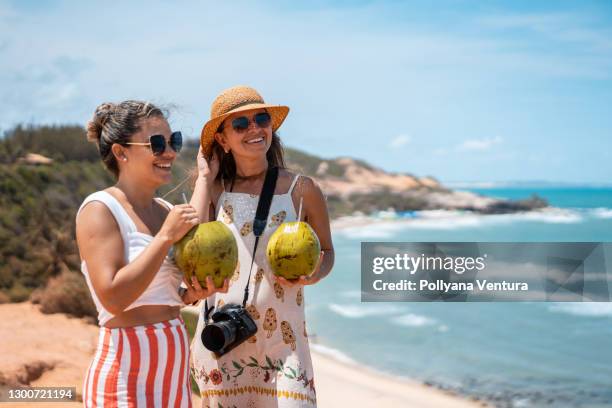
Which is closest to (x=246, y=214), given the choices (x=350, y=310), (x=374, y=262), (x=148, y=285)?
(x=148, y=285)

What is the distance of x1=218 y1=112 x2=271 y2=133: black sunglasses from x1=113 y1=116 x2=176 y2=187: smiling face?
0.63 meters

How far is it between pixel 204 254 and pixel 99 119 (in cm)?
56

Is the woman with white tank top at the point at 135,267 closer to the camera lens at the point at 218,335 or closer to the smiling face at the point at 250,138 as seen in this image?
the camera lens at the point at 218,335

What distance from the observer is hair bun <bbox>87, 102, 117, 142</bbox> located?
2447 mm

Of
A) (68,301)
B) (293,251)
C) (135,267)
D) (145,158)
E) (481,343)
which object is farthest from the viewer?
(481,343)

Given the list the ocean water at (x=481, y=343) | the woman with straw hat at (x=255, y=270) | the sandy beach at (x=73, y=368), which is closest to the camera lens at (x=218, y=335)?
the woman with straw hat at (x=255, y=270)

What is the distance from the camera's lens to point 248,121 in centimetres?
308

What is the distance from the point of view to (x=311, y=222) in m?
3.17

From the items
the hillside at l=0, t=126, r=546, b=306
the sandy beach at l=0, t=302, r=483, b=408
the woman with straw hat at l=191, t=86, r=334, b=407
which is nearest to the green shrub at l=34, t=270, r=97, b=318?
the hillside at l=0, t=126, r=546, b=306

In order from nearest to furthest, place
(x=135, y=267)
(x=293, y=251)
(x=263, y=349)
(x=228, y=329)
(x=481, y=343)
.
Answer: (x=135, y=267)
(x=293, y=251)
(x=228, y=329)
(x=263, y=349)
(x=481, y=343)

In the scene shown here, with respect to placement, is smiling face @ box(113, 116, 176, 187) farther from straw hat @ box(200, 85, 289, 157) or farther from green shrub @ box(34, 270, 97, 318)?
green shrub @ box(34, 270, 97, 318)

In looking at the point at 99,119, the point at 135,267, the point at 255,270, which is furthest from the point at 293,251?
the point at 99,119

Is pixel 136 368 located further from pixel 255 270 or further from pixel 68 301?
pixel 68 301

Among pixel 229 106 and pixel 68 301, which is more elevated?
pixel 229 106
